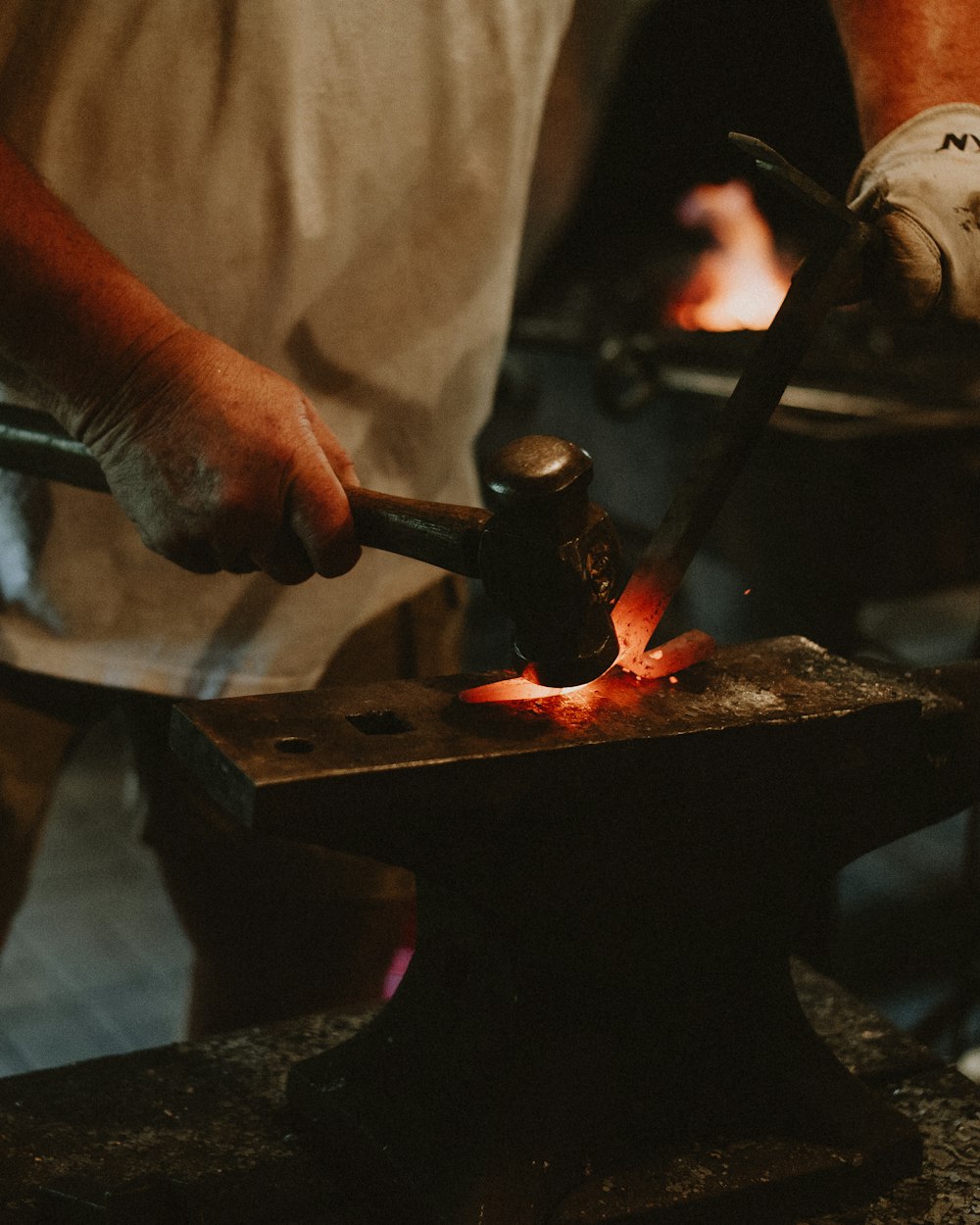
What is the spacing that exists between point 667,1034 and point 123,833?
2.94 meters

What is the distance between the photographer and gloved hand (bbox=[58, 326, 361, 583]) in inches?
43.7

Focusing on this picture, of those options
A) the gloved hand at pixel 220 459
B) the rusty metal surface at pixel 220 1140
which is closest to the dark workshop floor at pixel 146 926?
the rusty metal surface at pixel 220 1140

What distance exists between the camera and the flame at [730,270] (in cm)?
156

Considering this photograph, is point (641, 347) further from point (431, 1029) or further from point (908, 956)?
point (431, 1029)

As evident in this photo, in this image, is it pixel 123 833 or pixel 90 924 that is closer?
pixel 90 924

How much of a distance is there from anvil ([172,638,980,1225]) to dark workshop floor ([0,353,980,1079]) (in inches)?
57.7

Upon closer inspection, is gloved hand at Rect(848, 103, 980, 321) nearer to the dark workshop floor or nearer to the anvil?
the anvil

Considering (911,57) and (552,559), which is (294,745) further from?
(911,57)

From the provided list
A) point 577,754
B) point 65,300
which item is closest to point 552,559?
point 577,754

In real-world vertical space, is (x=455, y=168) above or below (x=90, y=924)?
above

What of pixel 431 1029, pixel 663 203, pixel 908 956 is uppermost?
pixel 431 1029

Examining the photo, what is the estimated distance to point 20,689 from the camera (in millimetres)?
1556

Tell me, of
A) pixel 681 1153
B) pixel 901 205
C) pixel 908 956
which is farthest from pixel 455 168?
pixel 908 956

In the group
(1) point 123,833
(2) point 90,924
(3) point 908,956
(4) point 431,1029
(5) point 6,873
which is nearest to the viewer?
(4) point 431,1029
